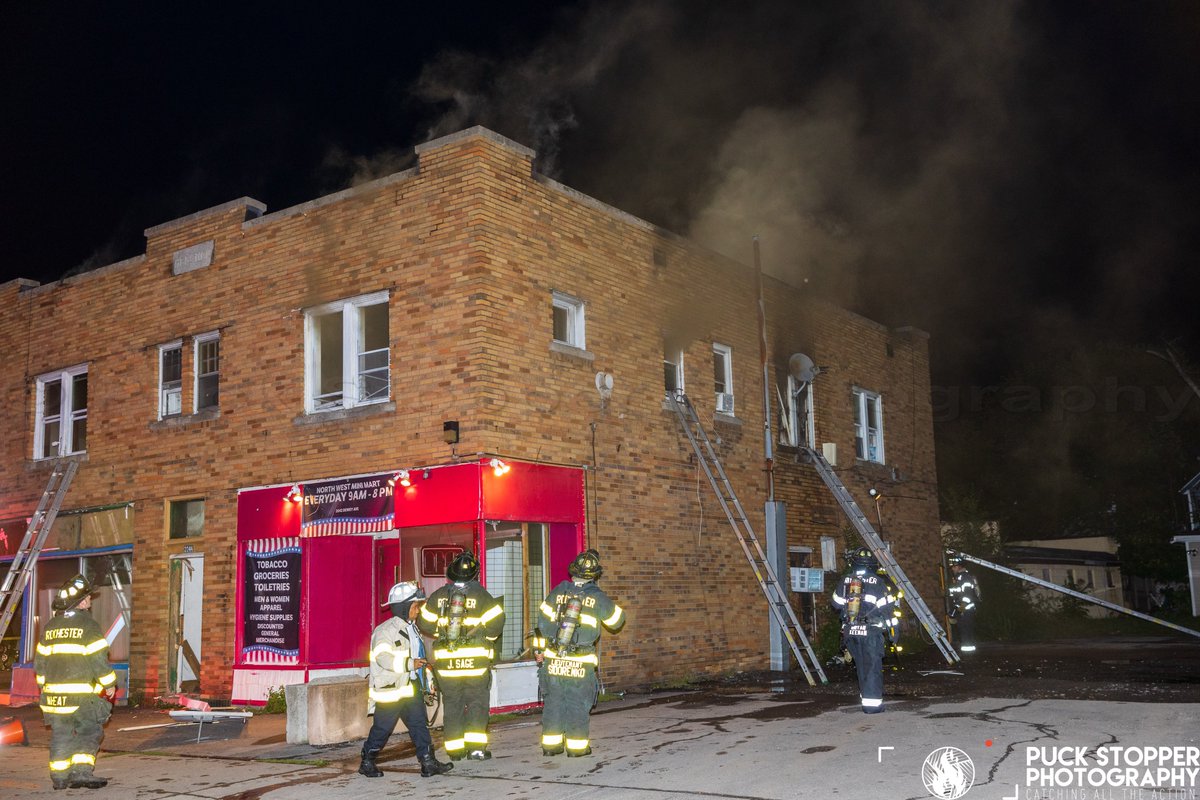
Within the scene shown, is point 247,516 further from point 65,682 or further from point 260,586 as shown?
point 65,682

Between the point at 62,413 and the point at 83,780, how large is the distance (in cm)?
980

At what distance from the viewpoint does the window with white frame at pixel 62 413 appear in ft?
55.5

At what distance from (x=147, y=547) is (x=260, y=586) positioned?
2.43 meters

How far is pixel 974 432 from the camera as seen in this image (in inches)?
1853

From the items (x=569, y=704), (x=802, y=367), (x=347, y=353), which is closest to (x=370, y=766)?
(x=569, y=704)

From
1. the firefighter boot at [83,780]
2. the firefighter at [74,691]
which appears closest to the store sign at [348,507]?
the firefighter at [74,691]

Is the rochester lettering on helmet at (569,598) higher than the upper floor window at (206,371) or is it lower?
lower

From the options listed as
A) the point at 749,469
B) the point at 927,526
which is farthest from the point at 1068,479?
the point at 749,469

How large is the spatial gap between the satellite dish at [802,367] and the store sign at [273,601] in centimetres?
864

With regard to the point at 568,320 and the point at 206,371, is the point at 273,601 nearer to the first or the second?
the point at 206,371

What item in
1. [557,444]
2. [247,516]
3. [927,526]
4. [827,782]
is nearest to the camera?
[827,782]

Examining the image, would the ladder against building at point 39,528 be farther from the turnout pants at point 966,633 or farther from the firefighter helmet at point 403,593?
the turnout pants at point 966,633

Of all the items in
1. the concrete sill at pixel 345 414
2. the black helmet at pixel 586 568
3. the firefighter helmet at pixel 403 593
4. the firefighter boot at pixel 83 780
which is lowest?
the firefighter boot at pixel 83 780

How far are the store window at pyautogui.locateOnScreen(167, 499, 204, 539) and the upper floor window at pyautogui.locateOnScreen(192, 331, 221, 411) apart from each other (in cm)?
135
